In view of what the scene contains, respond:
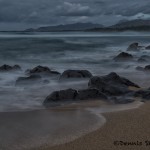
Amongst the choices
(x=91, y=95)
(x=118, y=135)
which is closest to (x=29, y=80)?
(x=91, y=95)

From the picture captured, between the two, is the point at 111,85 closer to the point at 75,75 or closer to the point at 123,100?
the point at 123,100

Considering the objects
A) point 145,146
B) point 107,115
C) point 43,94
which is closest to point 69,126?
point 107,115

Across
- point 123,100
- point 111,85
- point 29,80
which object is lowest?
point 29,80

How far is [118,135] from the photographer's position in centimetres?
684

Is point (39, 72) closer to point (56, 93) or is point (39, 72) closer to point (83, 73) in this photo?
point (83, 73)

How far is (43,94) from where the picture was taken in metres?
11.2

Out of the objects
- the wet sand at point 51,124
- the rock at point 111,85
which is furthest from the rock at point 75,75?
the wet sand at point 51,124

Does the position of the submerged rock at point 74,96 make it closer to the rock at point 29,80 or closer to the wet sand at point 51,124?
the wet sand at point 51,124

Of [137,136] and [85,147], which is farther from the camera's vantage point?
[137,136]

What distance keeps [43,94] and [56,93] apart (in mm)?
1175

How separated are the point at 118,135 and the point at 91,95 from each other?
334 cm

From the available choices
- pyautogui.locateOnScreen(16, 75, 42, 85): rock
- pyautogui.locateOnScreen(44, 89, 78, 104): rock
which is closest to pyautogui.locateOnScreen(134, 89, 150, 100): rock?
pyautogui.locateOnScreen(44, 89, 78, 104): rock

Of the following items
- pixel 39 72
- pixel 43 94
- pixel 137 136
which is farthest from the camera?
pixel 39 72

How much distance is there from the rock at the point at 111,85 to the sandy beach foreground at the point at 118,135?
2319 millimetres
